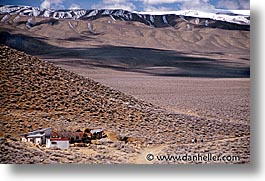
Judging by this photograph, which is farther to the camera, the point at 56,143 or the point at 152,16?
the point at 152,16

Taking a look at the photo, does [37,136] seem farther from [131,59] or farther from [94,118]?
[131,59]

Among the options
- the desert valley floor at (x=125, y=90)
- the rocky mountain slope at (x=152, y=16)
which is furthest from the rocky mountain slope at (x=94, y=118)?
the rocky mountain slope at (x=152, y=16)

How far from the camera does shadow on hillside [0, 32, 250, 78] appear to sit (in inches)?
108

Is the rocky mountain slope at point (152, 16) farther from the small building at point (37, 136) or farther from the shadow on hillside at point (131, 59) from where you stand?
the small building at point (37, 136)

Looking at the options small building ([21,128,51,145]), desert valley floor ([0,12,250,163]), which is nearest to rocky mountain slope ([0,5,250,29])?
desert valley floor ([0,12,250,163])

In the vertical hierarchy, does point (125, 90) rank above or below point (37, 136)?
above

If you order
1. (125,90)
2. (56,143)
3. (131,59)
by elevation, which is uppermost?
(131,59)

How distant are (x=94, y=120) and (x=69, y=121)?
141mm

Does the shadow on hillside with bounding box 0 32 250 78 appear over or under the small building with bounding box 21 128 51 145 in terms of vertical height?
over

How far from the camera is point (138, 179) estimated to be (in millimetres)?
2723

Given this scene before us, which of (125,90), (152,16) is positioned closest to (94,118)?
(125,90)

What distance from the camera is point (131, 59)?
9.11ft

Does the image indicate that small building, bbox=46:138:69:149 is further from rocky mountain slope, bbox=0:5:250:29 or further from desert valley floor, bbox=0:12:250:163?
rocky mountain slope, bbox=0:5:250:29

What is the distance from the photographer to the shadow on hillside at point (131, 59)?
274 centimetres
